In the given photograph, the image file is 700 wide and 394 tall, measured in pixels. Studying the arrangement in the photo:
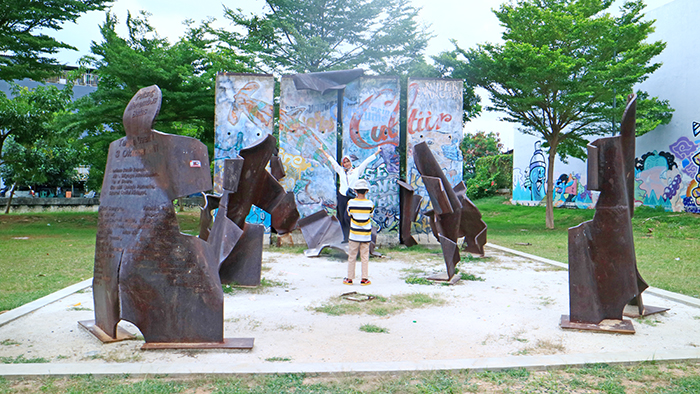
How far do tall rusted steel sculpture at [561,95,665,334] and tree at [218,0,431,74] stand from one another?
55.4 ft

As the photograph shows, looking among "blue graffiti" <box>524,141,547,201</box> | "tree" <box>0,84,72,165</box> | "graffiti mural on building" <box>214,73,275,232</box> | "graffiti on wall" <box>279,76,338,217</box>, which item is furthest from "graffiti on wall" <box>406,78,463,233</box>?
"blue graffiti" <box>524,141,547,201</box>

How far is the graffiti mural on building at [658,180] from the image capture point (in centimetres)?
1809

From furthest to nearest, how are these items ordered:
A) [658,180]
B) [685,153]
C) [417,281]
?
[658,180] < [685,153] < [417,281]

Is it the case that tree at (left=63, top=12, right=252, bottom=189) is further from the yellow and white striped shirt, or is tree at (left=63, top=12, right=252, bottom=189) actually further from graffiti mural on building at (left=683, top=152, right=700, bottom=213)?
graffiti mural on building at (left=683, top=152, right=700, bottom=213)

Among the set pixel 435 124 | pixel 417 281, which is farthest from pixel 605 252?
pixel 435 124

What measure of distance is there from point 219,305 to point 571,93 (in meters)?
14.6

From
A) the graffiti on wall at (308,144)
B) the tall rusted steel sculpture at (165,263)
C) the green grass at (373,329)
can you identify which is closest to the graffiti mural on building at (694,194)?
the graffiti on wall at (308,144)

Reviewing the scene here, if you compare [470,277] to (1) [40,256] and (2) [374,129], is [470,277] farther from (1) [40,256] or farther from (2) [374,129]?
(1) [40,256]

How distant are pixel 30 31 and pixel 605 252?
695 inches

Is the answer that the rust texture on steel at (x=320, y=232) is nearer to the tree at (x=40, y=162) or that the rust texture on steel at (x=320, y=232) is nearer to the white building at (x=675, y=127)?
the tree at (x=40, y=162)

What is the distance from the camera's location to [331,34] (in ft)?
74.7

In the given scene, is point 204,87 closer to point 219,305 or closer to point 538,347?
point 219,305

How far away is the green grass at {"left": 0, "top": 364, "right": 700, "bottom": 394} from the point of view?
3512 millimetres

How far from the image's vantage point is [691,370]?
399 cm
